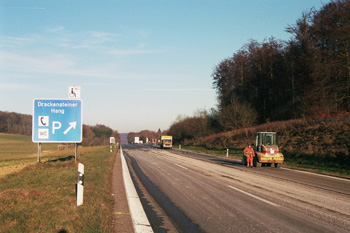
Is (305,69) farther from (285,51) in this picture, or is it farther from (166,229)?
(166,229)

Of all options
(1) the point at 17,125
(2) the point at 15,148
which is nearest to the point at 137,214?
(2) the point at 15,148

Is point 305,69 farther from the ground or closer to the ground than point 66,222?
farther from the ground

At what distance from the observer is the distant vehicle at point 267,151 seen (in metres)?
21.4

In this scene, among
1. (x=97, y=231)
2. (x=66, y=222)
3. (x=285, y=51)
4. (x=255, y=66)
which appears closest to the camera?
(x=97, y=231)

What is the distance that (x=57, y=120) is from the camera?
59.1 feet

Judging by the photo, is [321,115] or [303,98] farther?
[303,98]

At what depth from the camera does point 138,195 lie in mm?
10211

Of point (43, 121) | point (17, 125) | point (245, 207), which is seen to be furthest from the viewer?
point (17, 125)

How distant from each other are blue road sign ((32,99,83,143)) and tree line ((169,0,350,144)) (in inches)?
914

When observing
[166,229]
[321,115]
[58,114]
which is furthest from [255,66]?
[166,229]

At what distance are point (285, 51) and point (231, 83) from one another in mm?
13848

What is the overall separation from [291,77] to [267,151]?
29.8 meters

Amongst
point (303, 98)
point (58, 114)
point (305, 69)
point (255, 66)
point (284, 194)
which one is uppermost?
point (255, 66)

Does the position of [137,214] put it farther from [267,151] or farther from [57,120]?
[267,151]
